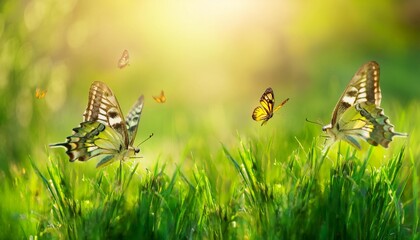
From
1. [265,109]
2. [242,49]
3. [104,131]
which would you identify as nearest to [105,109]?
[104,131]

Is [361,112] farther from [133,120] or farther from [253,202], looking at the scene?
[133,120]

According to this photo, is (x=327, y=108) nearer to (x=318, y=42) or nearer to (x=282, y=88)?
(x=282, y=88)

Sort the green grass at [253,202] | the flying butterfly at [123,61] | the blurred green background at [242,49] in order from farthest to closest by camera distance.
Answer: the blurred green background at [242,49], the green grass at [253,202], the flying butterfly at [123,61]

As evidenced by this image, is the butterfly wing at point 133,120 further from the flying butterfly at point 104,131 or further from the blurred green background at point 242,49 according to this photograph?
the blurred green background at point 242,49

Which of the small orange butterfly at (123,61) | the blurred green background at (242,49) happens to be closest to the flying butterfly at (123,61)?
the small orange butterfly at (123,61)

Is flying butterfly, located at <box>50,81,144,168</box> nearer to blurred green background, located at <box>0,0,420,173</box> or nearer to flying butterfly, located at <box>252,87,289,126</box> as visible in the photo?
flying butterfly, located at <box>252,87,289,126</box>

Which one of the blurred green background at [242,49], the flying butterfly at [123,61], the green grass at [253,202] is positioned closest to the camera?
the flying butterfly at [123,61]
